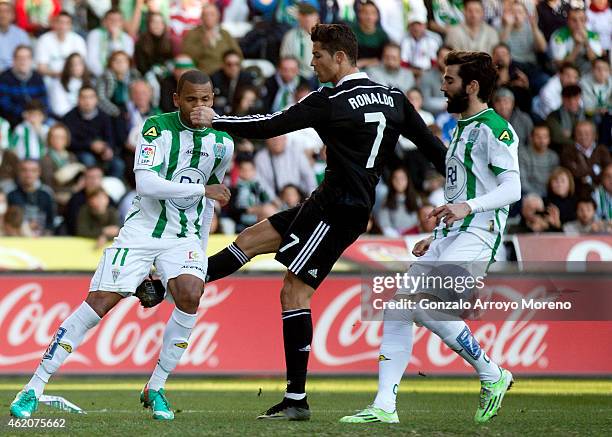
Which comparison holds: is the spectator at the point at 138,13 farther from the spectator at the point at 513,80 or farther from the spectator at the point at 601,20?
the spectator at the point at 601,20

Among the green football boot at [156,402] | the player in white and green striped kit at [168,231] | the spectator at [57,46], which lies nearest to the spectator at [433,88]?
the spectator at [57,46]

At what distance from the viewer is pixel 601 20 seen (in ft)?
54.8

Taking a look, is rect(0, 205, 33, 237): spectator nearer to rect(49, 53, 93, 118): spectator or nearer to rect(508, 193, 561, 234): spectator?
rect(49, 53, 93, 118): spectator

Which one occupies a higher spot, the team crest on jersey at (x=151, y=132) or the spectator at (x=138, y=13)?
the spectator at (x=138, y=13)

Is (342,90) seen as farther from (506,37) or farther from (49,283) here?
(506,37)

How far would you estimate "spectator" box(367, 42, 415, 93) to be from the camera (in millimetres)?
15477

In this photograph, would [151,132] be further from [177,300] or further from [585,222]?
[585,222]

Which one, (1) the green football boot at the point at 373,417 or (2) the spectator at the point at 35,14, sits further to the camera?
(2) the spectator at the point at 35,14

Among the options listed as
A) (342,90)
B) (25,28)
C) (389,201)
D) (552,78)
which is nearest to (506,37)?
(552,78)

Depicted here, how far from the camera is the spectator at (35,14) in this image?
1580cm

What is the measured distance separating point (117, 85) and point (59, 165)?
58.2 inches

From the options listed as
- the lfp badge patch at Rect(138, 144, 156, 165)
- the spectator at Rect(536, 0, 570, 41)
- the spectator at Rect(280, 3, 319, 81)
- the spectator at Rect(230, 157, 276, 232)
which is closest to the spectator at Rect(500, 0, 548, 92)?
the spectator at Rect(536, 0, 570, 41)

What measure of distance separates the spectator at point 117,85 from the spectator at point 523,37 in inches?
198

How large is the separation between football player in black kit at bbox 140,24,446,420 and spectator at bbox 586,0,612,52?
9.74 metres
